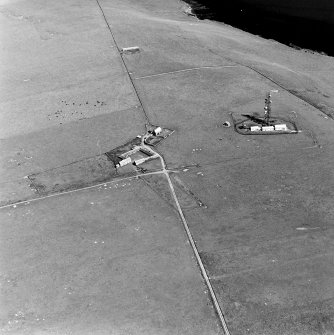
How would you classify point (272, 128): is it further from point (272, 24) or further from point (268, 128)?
point (272, 24)

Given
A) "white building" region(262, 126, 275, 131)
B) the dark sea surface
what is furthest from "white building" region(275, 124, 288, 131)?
the dark sea surface

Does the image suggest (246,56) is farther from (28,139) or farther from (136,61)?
(28,139)

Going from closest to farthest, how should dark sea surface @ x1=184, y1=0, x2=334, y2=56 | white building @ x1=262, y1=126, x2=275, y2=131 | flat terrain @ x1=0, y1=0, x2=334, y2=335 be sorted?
flat terrain @ x1=0, y1=0, x2=334, y2=335
white building @ x1=262, y1=126, x2=275, y2=131
dark sea surface @ x1=184, y1=0, x2=334, y2=56

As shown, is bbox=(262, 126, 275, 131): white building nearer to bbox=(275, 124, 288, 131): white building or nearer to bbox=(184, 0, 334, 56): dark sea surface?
bbox=(275, 124, 288, 131): white building

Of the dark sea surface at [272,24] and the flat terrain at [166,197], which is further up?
the dark sea surface at [272,24]

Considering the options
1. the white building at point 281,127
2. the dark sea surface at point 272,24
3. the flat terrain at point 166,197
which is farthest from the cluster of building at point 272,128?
the dark sea surface at point 272,24

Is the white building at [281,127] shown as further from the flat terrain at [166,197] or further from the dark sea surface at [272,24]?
the dark sea surface at [272,24]

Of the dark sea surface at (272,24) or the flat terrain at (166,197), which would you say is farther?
the dark sea surface at (272,24)
